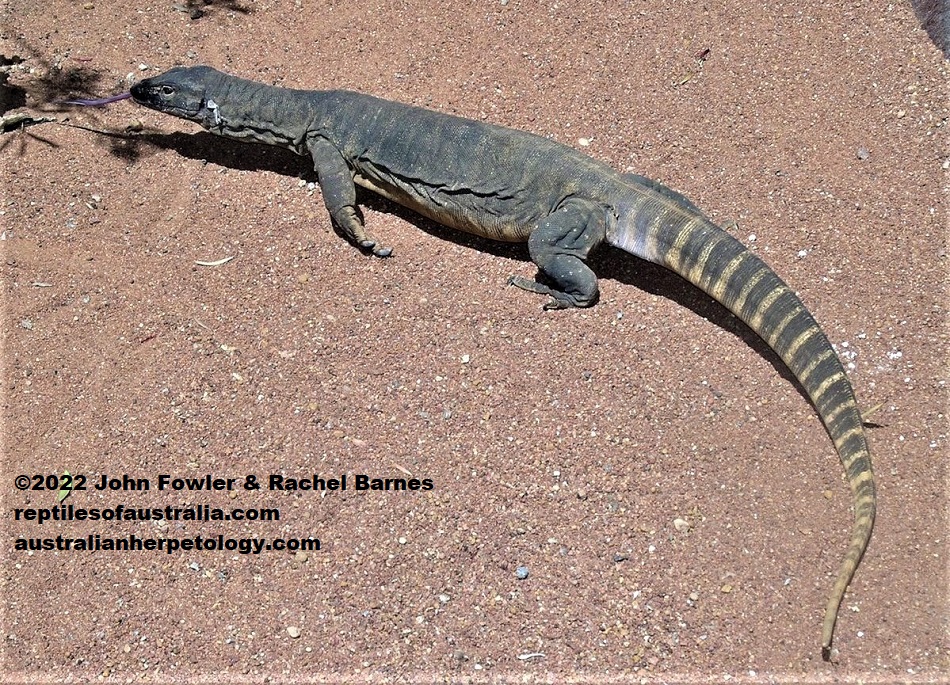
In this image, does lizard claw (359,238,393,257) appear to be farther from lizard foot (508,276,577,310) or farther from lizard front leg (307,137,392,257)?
lizard foot (508,276,577,310)

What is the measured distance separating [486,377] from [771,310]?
200 cm

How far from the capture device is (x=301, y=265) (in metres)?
5.97

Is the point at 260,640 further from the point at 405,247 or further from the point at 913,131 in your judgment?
the point at 913,131

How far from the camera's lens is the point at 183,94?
6.75 metres

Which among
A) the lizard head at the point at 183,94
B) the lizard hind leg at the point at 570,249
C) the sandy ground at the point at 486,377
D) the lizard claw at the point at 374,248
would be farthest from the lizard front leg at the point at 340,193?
the lizard hind leg at the point at 570,249

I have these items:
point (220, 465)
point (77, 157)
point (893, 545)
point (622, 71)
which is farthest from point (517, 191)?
point (77, 157)

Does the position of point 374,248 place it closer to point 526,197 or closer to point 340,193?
point 340,193

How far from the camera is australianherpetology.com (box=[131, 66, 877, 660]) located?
4.82 m

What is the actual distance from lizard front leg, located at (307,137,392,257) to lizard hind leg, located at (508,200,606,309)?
1.32 meters

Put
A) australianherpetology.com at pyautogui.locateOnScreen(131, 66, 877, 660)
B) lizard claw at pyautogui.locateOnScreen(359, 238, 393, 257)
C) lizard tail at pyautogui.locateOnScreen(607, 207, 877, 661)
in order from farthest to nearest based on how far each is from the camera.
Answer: lizard claw at pyautogui.locateOnScreen(359, 238, 393, 257) < australianherpetology.com at pyautogui.locateOnScreen(131, 66, 877, 660) < lizard tail at pyautogui.locateOnScreen(607, 207, 877, 661)

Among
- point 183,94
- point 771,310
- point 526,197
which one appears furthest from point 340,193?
point 771,310

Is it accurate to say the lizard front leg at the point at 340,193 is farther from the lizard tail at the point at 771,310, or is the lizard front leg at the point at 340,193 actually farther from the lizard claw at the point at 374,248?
the lizard tail at the point at 771,310

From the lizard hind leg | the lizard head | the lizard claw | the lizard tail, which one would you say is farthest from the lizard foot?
the lizard head

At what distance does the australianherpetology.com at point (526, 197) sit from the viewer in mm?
4816
